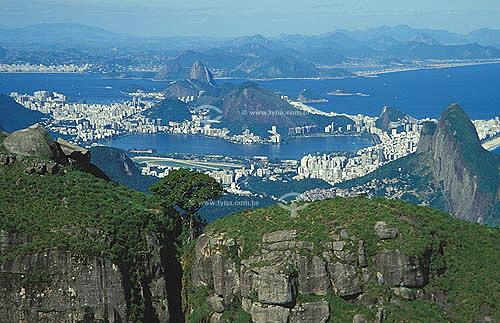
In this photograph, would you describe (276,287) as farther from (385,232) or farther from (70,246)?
(70,246)

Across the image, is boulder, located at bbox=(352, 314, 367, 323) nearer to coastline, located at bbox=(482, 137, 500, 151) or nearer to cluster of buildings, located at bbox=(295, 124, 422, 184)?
cluster of buildings, located at bbox=(295, 124, 422, 184)

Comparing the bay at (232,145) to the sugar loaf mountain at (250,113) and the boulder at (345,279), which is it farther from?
the boulder at (345,279)

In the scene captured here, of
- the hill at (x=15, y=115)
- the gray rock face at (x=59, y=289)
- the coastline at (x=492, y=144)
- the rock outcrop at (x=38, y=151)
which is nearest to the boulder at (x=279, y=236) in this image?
the gray rock face at (x=59, y=289)

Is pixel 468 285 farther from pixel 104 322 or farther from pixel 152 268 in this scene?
pixel 104 322

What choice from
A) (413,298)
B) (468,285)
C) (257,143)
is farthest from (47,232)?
(257,143)

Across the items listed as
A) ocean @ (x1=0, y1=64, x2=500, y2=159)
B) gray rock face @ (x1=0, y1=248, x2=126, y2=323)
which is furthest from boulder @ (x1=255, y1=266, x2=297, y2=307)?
ocean @ (x1=0, y1=64, x2=500, y2=159)
